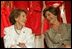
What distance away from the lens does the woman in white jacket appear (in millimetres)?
1526

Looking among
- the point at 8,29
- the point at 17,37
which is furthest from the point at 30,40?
the point at 8,29

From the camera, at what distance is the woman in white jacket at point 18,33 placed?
1.53 meters

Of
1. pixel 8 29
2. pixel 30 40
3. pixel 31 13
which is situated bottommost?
pixel 30 40

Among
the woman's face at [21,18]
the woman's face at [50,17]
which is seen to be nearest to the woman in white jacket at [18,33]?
the woman's face at [21,18]

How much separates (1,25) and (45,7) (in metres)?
0.43

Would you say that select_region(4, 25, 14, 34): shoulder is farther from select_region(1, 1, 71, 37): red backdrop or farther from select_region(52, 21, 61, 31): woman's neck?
select_region(52, 21, 61, 31): woman's neck

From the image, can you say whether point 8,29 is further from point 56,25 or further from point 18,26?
point 56,25

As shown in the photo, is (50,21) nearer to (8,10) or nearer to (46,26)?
(46,26)

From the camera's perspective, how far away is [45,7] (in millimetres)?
1554

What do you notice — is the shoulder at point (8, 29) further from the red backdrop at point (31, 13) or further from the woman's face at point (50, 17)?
the woman's face at point (50, 17)

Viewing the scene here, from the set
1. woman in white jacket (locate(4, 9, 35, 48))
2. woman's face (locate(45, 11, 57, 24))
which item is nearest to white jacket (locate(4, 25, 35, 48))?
woman in white jacket (locate(4, 9, 35, 48))

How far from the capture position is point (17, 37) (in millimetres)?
1532

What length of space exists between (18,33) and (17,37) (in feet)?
0.12

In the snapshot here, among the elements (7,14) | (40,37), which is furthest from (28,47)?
(7,14)
